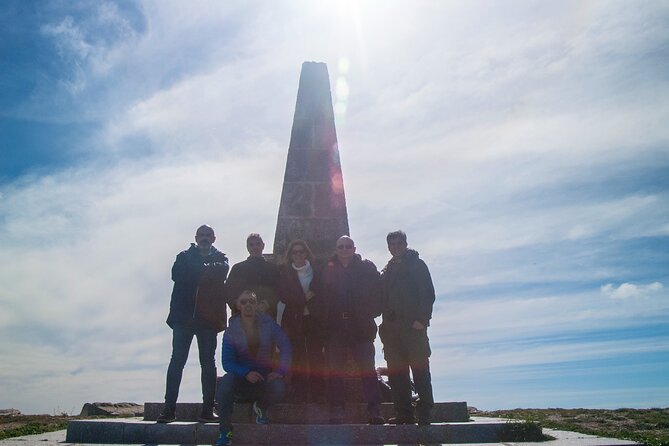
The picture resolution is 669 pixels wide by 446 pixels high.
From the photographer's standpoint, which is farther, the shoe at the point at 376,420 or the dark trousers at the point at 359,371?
the dark trousers at the point at 359,371

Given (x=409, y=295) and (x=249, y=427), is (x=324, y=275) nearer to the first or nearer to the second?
(x=409, y=295)

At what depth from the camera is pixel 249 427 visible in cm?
614

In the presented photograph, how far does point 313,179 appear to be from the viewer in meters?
9.39

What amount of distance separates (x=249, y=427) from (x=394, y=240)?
2603 millimetres

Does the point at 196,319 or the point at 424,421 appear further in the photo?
the point at 196,319

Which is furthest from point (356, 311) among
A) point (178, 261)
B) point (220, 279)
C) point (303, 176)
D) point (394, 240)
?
point (303, 176)

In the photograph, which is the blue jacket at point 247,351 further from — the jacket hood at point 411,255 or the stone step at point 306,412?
the jacket hood at point 411,255

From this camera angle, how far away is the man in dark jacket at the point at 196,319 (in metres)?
6.96

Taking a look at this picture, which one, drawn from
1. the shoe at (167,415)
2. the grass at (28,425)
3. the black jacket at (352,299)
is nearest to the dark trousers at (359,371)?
the black jacket at (352,299)

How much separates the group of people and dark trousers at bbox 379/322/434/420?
0.01m

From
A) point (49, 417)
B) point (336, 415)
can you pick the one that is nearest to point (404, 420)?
point (336, 415)

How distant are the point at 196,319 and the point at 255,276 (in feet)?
2.86

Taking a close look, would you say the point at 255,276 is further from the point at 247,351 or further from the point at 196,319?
the point at 247,351

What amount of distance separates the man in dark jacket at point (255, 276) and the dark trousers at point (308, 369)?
2.47 feet
